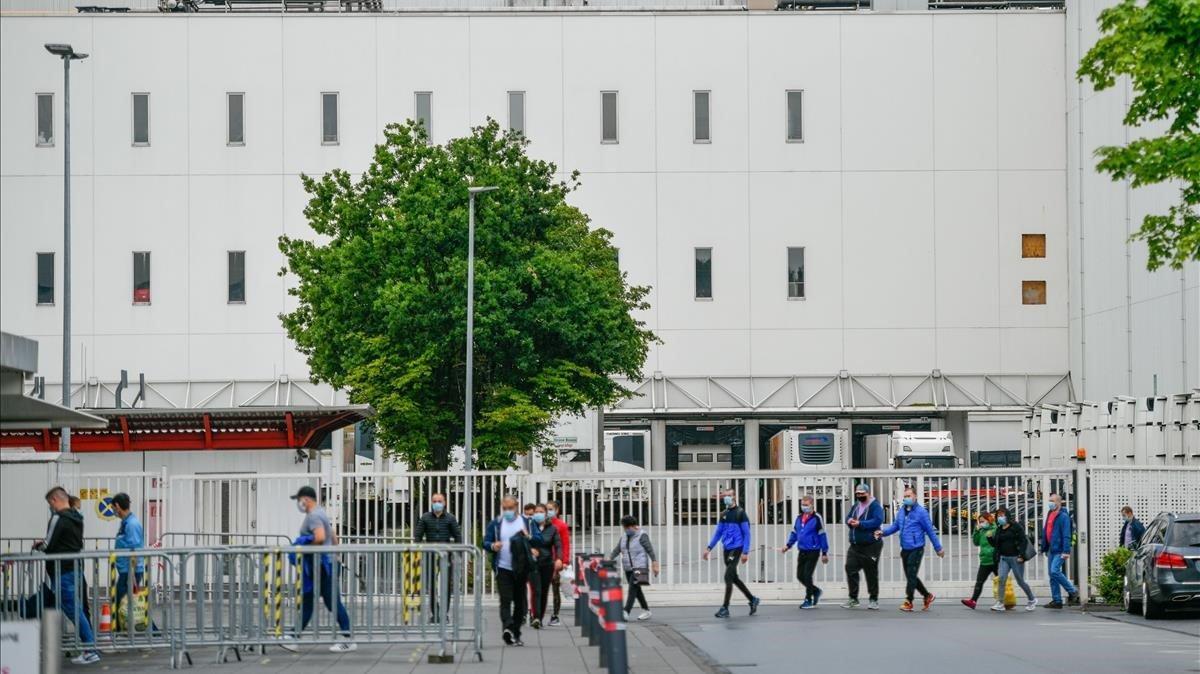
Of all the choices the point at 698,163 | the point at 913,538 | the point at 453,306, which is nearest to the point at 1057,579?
the point at 913,538

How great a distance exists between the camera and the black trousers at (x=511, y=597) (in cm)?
2272

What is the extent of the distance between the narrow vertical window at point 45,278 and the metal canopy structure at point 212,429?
39.6m

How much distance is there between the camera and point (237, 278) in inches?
2881

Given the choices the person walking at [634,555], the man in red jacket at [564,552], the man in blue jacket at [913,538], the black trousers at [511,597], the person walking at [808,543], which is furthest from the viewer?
the person walking at [808,543]

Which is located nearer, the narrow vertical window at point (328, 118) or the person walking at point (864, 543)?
the person walking at point (864, 543)

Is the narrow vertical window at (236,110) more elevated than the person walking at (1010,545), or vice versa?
the narrow vertical window at (236,110)

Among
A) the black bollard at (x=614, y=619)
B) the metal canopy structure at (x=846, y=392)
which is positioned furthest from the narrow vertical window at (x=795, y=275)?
the black bollard at (x=614, y=619)

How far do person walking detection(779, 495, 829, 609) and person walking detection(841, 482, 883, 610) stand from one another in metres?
0.48

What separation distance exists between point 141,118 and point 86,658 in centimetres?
5680

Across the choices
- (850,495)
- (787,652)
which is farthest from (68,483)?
(850,495)

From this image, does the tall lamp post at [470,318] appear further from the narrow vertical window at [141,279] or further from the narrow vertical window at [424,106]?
the narrow vertical window at [141,279]

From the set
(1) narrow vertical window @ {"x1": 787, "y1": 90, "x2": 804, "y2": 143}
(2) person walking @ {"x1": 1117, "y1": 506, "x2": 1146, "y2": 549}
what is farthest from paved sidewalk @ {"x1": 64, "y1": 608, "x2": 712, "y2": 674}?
(1) narrow vertical window @ {"x1": 787, "y1": 90, "x2": 804, "y2": 143}

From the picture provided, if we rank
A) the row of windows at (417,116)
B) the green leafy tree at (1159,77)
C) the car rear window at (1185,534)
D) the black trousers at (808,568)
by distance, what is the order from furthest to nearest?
the row of windows at (417,116), the black trousers at (808,568), the car rear window at (1185,534), the green leafy tree at (1159,77)

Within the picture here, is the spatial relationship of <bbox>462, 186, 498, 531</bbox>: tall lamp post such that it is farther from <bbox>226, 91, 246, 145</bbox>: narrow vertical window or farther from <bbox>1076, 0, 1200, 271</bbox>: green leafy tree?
<bbox>226, 91, 246, 145</bbox>: narrow vertical window
